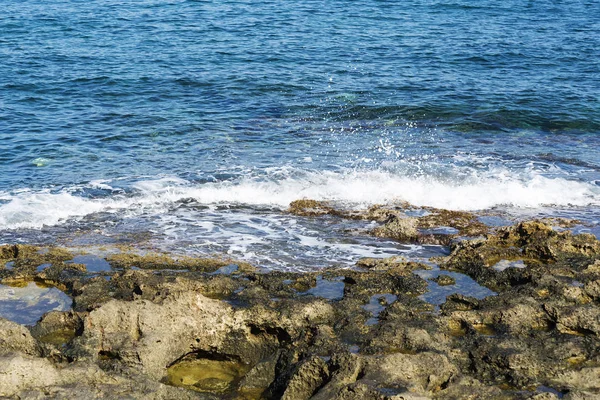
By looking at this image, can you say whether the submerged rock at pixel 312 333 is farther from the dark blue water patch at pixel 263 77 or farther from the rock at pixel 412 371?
the dark blue water patch at pixel 263 77

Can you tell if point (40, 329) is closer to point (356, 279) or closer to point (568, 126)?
point (356, 279)

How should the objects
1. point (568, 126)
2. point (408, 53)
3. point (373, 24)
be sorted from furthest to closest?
point (373, 24) < point (408, 53) < point (568, 126)

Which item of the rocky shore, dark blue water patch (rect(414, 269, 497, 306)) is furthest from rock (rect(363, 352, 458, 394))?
dark blue water patch (rect(414, 269, 497, 306))

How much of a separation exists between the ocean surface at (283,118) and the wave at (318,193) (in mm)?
53

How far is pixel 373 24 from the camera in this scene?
30469 mm

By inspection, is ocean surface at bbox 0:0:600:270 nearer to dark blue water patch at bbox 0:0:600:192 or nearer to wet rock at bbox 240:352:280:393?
dark blue water patch at bbox 0:0:600:192

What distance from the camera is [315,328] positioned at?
27.5 ft

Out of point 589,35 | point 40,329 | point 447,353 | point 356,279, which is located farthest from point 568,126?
point 40,329

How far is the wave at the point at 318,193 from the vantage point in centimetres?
1397

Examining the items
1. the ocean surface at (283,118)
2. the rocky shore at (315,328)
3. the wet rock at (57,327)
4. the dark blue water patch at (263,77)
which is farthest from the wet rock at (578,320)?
the dark blue water patch at (263,77)

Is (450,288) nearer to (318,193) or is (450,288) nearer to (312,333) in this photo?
(312,333)

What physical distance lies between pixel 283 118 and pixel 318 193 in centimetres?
601

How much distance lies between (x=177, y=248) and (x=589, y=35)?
22144mm

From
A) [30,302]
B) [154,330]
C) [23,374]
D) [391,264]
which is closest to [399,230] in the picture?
[391,264]
